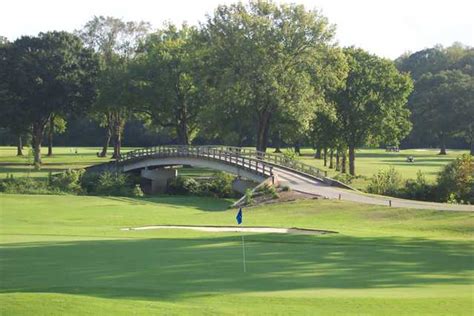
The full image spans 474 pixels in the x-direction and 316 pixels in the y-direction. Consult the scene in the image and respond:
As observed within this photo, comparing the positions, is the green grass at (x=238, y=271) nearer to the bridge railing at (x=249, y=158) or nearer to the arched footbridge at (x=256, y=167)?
the arched footbridge at (x=256, y=167)

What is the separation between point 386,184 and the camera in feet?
186

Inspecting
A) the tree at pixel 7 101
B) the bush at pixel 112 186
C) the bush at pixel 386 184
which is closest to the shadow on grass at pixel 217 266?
the bush at pixel 386 184

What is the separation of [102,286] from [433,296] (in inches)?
286

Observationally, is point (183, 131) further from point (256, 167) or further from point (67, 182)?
point (256, 167)

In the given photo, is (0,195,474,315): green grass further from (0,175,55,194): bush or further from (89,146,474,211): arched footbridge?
(0,175,55,194): bush

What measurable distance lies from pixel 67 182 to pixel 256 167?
17943 millimetres

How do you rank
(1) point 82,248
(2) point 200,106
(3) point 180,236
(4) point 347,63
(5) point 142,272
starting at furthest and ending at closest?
(2) point 200,106 < (4) point 347,63 < (3) point 180,236 < (1) point 82,248 < (5) point 142,272

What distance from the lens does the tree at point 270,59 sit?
222ft

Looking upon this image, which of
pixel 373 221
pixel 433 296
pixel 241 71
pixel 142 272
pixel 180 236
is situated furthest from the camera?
pixel 241 71

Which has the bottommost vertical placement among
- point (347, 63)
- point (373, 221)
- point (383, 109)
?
point (373, 221)

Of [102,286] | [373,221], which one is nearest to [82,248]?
[102,286]

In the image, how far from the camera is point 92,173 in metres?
68.3

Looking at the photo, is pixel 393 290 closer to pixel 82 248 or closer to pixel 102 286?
pixel 102 286

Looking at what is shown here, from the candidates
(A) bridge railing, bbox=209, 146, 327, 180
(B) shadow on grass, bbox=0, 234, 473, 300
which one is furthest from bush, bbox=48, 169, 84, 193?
(B) shadow on grass, bbox=0, 234, 473, 300
